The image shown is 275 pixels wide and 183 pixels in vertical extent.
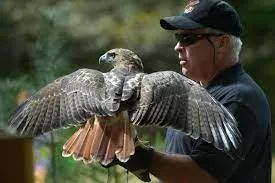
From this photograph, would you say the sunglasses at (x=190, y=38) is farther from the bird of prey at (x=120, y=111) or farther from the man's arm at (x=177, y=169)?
the man's arm at (x=177, y=169)

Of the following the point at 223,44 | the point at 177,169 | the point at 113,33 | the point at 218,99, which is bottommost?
the point at 113,33

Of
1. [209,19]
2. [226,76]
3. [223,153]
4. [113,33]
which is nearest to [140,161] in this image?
[223,153]

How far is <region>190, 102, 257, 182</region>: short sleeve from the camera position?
2533 millimetres

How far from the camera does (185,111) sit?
8.00ft

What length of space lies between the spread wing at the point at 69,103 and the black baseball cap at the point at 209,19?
0.46 m

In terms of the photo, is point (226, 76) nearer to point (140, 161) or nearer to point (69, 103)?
point (140, 161)

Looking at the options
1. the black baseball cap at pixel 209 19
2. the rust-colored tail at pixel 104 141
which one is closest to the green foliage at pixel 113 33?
the black baseball cap at pixel 209 19

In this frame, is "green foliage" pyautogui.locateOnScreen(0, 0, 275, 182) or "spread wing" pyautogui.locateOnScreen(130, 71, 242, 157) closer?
"spread wing" pyautogui.locateOnScreen(130, 71, 242, 157)

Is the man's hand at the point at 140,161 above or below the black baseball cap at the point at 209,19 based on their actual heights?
below

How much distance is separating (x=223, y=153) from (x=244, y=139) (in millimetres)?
104

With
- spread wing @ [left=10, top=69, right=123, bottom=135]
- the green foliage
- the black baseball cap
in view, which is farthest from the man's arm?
the green foliage

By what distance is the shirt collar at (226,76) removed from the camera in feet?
9.06

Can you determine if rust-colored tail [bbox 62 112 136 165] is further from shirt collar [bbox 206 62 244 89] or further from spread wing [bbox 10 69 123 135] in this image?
shirt collar [bbox 206 62 244 89]

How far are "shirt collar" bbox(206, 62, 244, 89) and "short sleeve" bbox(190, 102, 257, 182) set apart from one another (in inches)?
6.9
